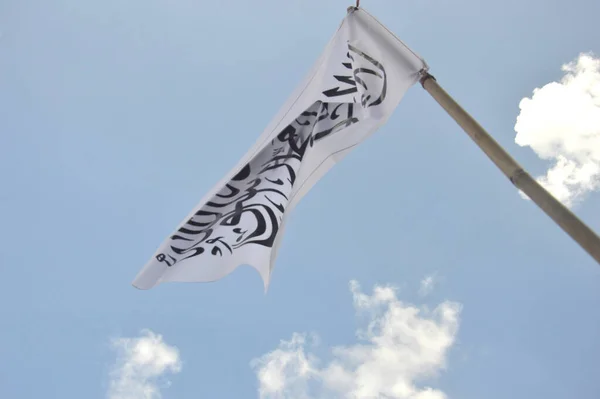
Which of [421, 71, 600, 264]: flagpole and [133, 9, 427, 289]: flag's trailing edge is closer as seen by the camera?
[421, 71, 600, 264]: flagpole

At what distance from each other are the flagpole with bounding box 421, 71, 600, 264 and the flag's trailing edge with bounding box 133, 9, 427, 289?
55.3 inches

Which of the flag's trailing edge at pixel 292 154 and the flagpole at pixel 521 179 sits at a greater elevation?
the flag's trailing edge at pixel 292 154

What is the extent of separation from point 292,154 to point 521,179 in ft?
15.5

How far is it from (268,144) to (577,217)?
5.74m

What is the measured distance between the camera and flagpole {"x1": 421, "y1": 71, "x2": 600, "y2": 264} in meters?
4.63

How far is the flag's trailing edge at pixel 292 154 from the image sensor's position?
328 inches

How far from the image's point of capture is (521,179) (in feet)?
17.8

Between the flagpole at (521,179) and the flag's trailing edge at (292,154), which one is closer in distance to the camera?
the flagpole at (521,179)

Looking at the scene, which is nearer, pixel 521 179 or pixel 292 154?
pixel 521 179

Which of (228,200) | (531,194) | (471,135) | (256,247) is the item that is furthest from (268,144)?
(531,194)

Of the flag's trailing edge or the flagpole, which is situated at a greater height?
the flag's trailing edge

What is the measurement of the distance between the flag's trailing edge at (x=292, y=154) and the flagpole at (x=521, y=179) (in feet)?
4.60

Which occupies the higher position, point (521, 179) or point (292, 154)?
point (292, 154)

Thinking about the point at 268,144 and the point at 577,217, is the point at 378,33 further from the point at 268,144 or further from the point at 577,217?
the point at 577,217
